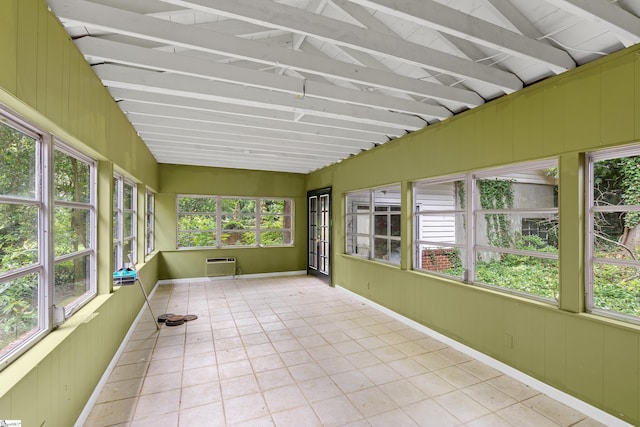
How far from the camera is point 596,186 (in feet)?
7.64

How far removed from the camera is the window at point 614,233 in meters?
2.14

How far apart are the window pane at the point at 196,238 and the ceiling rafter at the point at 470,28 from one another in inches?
250

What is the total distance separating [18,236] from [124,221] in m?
2.60

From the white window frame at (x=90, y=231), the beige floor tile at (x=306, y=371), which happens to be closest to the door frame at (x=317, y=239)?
the beige floor tile at (x=306, y=371)

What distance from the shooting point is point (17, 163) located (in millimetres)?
1651

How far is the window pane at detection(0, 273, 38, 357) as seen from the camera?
1.52 meters

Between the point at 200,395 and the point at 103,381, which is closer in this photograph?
the point at 200,395

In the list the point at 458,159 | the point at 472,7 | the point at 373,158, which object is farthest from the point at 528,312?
the point at 373,158

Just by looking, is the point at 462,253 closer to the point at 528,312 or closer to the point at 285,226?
the point at 528,312

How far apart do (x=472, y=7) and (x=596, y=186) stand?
1.68 m

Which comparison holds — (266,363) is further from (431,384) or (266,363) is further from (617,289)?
(617,289)

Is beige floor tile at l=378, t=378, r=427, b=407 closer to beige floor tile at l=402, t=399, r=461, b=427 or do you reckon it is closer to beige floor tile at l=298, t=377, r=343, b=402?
beige floor tile at l=402, t=399, r=461, b=427

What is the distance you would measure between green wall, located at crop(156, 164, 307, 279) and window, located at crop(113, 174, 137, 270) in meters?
1.83

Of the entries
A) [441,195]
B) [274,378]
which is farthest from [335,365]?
[441,195]
